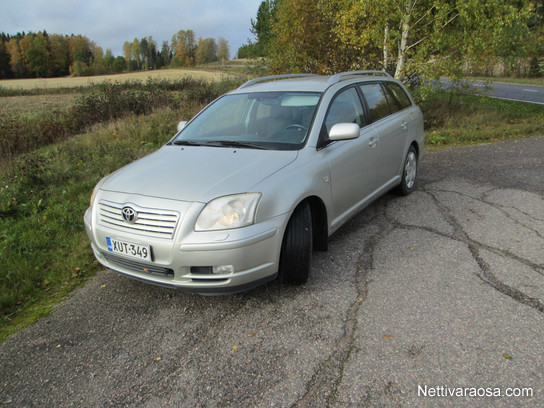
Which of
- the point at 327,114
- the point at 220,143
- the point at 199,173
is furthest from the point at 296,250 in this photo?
the point at 327,114

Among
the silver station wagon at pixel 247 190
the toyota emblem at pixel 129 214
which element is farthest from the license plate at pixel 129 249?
the toyota emblem at pixel 129 214

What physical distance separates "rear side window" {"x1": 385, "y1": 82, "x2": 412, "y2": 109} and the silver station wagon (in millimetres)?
862

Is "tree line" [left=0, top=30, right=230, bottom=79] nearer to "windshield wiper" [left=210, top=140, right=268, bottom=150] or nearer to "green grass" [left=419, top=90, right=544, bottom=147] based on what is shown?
"green grass" [left=419, top=90, right=544, bottom=147]

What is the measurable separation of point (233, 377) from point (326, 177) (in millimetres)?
1856

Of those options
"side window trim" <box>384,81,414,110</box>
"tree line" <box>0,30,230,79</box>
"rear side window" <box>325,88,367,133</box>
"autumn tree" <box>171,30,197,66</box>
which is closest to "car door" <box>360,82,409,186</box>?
"side window trim" <box>384,81,414,110</box>

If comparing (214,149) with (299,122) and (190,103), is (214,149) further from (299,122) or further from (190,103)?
(190,103)

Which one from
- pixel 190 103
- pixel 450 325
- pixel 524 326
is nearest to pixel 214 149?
pixel 450 325

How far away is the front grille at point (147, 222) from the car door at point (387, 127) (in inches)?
102

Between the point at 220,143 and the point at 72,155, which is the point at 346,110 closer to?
the point at 220,143

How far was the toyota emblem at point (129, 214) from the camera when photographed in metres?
3.00

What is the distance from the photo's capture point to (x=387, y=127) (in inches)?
191

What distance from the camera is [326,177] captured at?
11.9 ft

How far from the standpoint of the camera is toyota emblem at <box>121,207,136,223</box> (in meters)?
3.00

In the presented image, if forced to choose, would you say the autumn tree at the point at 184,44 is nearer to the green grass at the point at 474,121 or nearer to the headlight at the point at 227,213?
the green grass at the point at 474,121
